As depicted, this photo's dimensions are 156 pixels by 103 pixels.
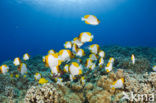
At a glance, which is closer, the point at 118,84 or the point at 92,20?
the point at 118,84

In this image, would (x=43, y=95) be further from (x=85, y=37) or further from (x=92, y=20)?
(x=92, y=20)

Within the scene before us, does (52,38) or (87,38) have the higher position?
(52,38)

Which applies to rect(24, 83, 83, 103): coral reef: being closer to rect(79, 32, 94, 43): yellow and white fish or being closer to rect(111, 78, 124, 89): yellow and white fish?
rect(111, 78, 124, 89): yellow and white fish

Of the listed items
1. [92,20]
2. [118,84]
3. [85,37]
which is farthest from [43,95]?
[92,20]

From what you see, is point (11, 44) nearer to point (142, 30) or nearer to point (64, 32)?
point (64, 32)

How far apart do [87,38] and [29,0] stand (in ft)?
158

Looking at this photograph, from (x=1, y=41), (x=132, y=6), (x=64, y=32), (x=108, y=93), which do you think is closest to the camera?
(x=108, y=93)

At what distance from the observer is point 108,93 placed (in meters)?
4.02

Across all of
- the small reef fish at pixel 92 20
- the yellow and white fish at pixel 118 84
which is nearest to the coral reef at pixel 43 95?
the yellow and white fish at pixel 118 84

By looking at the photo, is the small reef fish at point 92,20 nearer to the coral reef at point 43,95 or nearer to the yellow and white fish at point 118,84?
the yellow and white fish at point 118,84

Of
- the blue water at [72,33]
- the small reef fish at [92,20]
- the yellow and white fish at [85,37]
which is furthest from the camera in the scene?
the blue water at [72,33]

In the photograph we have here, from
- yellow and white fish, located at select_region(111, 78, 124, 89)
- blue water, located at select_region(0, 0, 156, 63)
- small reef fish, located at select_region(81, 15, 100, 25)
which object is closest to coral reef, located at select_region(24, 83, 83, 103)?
yellow and white fish, located at select_region(111, 78, 124, 89)

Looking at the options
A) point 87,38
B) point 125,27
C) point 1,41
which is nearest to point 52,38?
point 1,41

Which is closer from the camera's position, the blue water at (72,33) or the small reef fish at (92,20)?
the small reef fish at (92,20)
